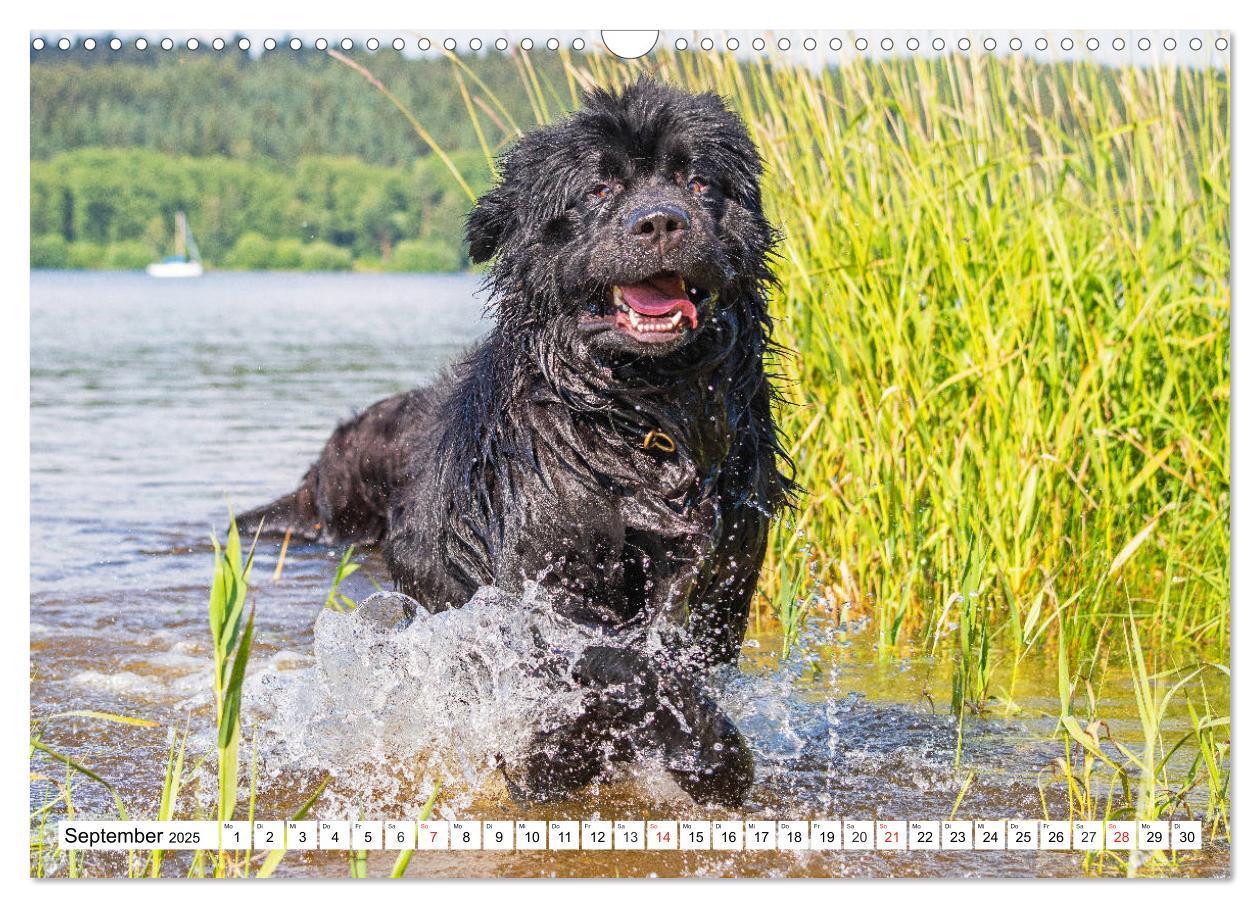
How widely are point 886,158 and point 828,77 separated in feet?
1.27

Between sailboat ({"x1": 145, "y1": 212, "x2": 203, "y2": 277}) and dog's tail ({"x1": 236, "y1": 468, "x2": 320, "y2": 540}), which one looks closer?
sailboat ({"x1": 145, "y1": 212, "x2": 203, "y2": 277})

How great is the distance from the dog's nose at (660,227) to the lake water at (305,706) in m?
0.81

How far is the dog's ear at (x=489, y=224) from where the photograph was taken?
4191 mm

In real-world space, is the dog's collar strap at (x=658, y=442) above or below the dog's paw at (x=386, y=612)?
above

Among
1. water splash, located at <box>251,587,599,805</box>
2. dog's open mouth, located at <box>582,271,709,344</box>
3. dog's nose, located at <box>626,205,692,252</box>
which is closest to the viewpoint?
dog's nose, located at <box>626,205,692,252</box>

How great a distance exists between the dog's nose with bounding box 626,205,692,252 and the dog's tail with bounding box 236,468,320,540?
412 cm

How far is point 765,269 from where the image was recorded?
4051 millimetres

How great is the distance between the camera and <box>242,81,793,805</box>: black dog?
382 cm

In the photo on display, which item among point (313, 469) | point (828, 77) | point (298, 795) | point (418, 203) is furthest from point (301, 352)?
point (298, 795)

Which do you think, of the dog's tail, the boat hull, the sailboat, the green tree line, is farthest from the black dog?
the boat hull

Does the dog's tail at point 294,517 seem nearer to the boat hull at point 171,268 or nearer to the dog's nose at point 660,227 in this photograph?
the boat hull at point 171,268

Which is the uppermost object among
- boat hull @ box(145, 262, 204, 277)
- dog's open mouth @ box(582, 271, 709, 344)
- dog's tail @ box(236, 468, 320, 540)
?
dog's open mouth @ box(582, 271, 709, 344)

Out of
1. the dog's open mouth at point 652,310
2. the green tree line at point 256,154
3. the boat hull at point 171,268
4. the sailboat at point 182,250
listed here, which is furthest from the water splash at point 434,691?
the boat hull at point 171,268

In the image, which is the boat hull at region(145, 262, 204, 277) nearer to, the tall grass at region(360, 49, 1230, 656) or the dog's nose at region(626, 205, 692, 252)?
the tall grass at region(360, 49, 1230, 656)
